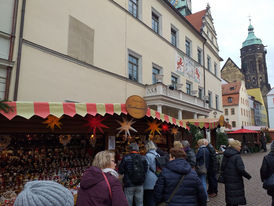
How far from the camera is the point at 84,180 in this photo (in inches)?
94.7

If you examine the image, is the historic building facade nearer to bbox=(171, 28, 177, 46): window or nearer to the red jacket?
bbox=(171, 28, 177, 46): window

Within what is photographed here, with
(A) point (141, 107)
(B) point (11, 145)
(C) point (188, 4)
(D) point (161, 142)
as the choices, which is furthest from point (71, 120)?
(C) point (188, 4)

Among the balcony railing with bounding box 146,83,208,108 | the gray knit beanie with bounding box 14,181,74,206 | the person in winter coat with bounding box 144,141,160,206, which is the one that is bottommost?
the person in winter coat with bounding box 144,141,160,206

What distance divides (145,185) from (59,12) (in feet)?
28.1

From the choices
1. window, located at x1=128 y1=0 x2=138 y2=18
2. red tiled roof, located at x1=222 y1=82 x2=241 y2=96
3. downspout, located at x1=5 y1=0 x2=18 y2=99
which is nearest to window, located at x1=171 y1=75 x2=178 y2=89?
window, located at x1=128 y1=0 x2=138 y2=18

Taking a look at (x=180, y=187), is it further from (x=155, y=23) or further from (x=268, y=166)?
(x=155, y=23)

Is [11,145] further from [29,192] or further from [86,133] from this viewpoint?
[29,192]

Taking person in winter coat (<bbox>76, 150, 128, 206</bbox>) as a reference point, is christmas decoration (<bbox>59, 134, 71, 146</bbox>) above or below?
above

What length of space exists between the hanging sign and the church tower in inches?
3143

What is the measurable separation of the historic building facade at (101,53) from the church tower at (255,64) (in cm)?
6428

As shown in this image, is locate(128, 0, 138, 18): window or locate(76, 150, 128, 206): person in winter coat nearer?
locate(76, 150, 128, 206): person in winter coat

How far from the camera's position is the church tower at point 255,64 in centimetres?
7525

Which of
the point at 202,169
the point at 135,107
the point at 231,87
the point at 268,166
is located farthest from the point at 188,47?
the point at 231,87

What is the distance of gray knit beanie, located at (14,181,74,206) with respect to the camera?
122 centimetres
